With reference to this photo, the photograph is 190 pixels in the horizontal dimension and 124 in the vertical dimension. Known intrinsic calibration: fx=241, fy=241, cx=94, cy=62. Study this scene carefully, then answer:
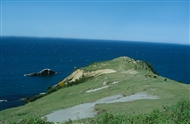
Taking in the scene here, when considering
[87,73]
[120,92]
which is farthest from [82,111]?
[87,73]

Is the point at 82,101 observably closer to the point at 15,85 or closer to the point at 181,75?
the point at 15,85

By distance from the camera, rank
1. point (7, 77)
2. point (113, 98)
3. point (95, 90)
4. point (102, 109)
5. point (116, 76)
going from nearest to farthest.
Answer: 1. point (102, 109)
2. point (113, 98)
3. point (95, 90)
4. point (116, 76)
5. point (7, 77)

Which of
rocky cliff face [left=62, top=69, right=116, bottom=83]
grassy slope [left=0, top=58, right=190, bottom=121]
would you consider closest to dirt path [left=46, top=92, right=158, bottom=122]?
grassy slope [left=0, top=58, right=190, bottom=121]

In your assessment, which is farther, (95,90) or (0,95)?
(0,95)

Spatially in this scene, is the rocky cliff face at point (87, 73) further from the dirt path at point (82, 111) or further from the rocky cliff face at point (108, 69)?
the dirt path at point (82, 111)

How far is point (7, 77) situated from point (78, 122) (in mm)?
81315

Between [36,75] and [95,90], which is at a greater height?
[95,90]

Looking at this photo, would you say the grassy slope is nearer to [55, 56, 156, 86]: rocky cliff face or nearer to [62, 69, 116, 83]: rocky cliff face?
[55, 56, 156, 86]: rocky cliff face

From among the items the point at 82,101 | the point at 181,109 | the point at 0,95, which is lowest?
the point at 0,95

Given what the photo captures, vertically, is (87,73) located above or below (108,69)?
below

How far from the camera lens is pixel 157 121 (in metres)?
16.0

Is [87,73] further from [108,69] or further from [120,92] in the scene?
[120,92]

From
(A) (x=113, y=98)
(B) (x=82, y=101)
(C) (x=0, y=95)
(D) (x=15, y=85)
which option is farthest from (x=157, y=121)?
(D) (x=15, y=85)

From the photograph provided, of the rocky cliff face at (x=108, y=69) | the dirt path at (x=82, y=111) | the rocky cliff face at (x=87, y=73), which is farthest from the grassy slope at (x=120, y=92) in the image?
the rocky cliff face at (x=87, y=73)
